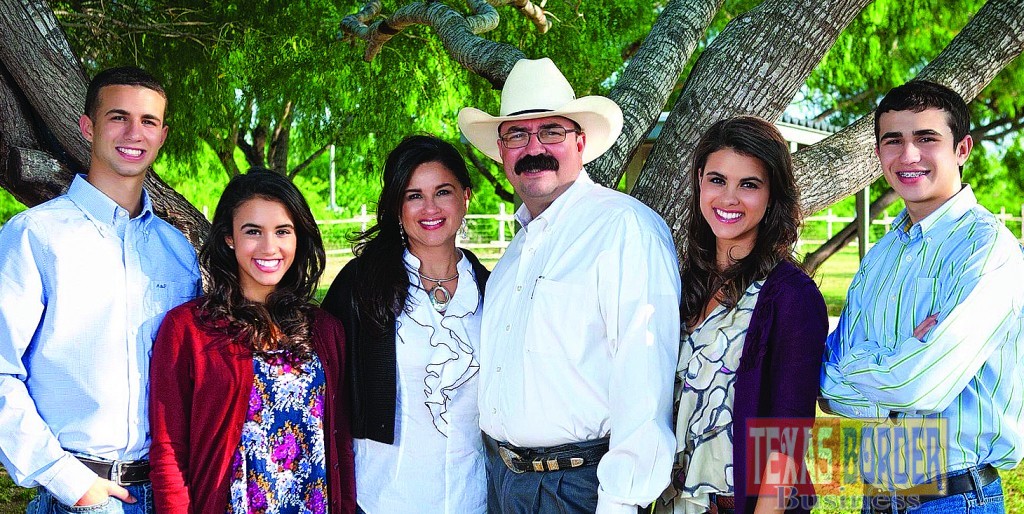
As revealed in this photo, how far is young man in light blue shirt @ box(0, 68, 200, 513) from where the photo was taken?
2.89 m

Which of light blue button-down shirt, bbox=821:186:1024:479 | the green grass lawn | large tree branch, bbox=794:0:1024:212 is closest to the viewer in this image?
light blue button-down shirt, bbox=821:186:1024:479

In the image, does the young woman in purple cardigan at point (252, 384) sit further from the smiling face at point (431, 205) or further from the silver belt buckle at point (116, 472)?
the smiling face at point (431, 205)

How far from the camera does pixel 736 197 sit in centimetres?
288

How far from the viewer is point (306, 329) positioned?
3230 millimetres

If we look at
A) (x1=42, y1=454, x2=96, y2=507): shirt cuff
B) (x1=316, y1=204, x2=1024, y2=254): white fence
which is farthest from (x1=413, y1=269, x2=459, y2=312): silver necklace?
(x1=316, y1=204, x2=1024, y2=254): white fence

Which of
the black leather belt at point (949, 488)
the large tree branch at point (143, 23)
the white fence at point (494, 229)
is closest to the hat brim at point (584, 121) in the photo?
the black leather belt at point (949, 488)

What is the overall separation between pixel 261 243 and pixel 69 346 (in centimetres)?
68

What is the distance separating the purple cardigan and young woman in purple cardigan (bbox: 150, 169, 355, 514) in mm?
1335

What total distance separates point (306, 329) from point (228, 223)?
0.48 meters

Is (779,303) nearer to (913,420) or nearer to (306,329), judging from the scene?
(913,420)

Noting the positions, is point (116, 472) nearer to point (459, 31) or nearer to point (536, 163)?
point (536, 163)

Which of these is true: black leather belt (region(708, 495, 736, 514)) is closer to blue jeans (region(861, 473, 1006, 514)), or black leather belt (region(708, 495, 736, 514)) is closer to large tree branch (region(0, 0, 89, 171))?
blue jeans (region(861, 473, 1006, 514))

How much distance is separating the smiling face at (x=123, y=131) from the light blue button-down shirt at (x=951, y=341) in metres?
2.34

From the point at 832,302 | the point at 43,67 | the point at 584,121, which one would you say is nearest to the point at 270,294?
the point at 584,121
